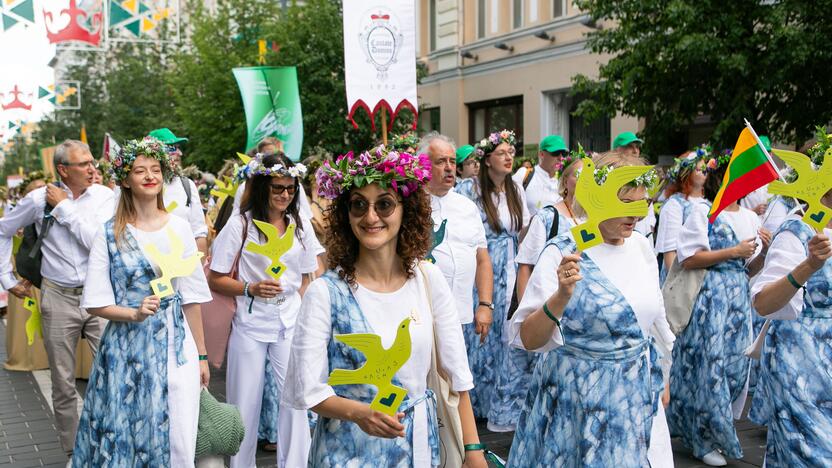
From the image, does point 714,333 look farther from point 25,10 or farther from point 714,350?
point 25,10

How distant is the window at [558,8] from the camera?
2242cm

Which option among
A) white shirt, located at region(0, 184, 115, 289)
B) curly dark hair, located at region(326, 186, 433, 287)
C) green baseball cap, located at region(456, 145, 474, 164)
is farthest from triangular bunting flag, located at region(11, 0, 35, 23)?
curly dark hair, located at region(326, 186, 433, 287)

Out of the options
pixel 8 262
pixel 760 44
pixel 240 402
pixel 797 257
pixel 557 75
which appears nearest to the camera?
pixel 797 257

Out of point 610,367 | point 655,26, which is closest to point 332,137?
point 655,26

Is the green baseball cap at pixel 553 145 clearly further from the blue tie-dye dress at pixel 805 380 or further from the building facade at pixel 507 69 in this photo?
the building facade at pixel 507 69

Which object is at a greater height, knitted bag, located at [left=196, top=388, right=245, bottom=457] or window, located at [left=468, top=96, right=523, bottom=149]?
window, located at [left=468, top=96, right=523, bottom=149]

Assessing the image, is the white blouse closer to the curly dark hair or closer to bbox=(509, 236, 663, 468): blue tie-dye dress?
bbox=(509, 236, 663, 468): blue tie-dye dress

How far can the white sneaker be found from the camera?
20.0 feet

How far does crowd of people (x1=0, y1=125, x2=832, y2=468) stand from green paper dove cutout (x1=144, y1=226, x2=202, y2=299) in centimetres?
2

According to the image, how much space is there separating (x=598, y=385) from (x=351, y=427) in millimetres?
1106

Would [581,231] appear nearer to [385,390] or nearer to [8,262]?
[385,390]

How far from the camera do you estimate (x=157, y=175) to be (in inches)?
200

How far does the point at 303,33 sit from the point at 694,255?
18179 mm

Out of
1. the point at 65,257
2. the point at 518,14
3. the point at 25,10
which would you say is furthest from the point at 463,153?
the point at 518,14
